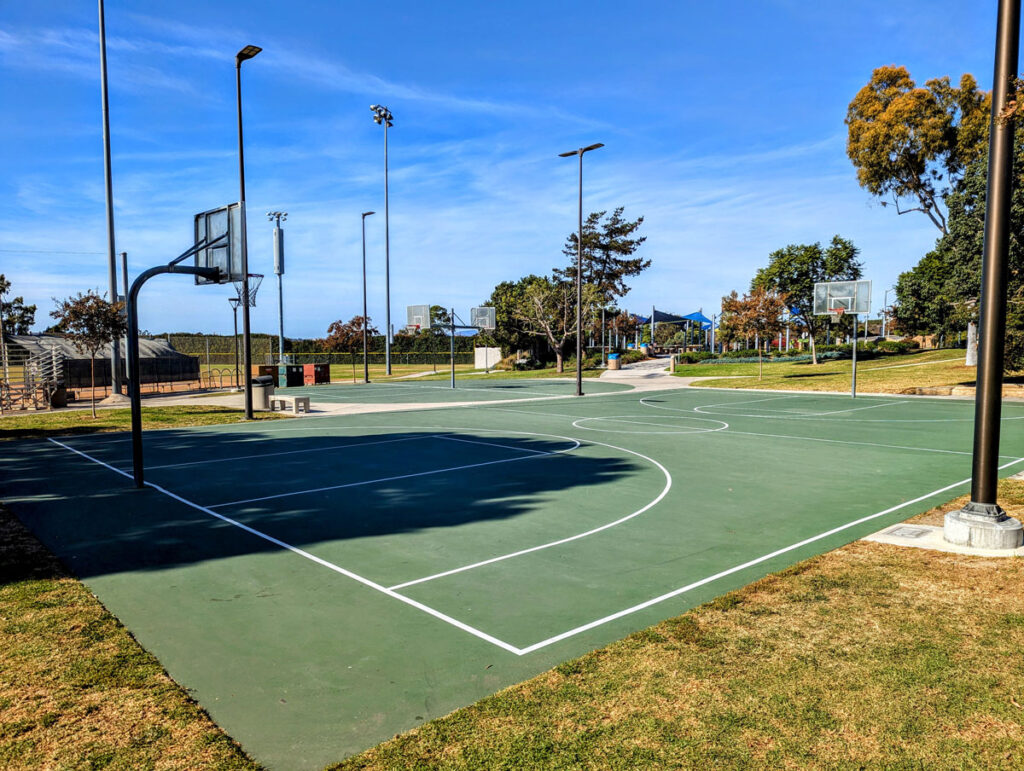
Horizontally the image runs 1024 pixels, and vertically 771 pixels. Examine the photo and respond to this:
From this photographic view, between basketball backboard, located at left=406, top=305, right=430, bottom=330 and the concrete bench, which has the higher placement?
basketball backboard, located at left=406, top=305, right=430, bottom=330

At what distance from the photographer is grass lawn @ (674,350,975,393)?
32594mm

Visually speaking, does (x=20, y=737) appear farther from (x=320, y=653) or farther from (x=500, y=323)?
(x=500, y=323)

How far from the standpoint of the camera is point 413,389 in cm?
3731

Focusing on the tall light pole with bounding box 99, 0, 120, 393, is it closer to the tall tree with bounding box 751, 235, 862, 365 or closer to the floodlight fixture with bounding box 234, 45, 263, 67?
the floodlight fixture with bounding box 234, 45, 263, 67

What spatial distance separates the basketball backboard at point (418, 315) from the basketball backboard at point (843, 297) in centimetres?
2588

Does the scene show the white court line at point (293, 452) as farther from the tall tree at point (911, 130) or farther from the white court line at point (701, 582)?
the tall tree at point (911, 130)

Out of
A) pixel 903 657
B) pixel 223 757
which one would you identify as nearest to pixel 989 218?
pixel 903 657

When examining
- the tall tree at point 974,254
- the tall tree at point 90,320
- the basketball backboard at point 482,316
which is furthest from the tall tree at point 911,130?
the tall tree at point 90,320

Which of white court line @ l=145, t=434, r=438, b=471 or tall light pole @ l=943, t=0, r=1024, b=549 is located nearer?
tall light pole @ l=943, t=0, r=1024, b=549

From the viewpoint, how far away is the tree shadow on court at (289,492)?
8.16m

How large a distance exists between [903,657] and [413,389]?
33643 mm

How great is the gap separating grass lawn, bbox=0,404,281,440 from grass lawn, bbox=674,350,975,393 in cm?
2507

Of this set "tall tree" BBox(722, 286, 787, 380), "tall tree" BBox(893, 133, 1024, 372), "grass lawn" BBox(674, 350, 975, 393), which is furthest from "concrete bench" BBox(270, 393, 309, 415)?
"tall tree" BBox(722, 286, 787, 380)

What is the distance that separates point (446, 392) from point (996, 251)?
29183 mm
